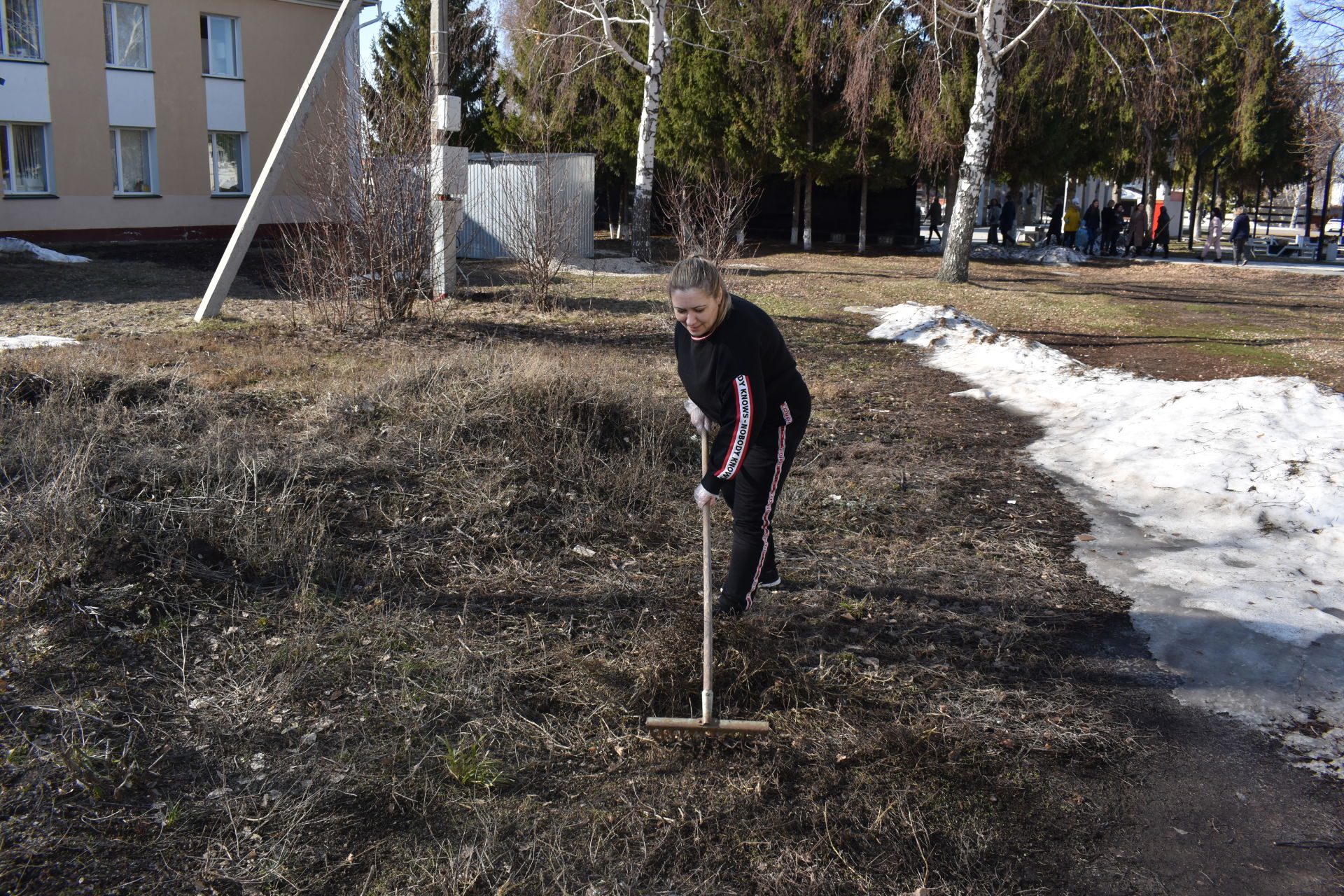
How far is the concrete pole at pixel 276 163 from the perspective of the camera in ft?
37.7

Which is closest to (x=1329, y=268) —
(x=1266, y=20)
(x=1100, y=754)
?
(x=1266, y=20)

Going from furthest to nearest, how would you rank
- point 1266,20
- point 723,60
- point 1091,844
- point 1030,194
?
point 1030,194 → point 1266,20 → point 723,60 → point 1091,844

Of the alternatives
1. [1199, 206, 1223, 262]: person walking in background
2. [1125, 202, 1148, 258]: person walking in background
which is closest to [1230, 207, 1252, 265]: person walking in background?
[1199, 206, 1223, 262]: person walking in background

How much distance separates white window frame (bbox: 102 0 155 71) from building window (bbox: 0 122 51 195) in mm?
2245

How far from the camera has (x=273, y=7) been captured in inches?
964

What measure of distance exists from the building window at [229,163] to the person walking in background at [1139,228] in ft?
75.0

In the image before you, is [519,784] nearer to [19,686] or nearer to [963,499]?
[19,686]

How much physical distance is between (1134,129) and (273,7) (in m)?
21.3

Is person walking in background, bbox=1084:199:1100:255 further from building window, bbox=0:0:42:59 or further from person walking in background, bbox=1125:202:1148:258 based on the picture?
building window, bbox=0:0:42:59

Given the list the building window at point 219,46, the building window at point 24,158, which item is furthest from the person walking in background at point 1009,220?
the building window at point 24,158

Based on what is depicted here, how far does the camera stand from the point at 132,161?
23.0 meters

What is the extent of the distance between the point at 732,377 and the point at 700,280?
36 centimetres

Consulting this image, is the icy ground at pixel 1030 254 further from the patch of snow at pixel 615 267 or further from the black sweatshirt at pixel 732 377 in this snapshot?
the black sweatshirt at pixel 732 377

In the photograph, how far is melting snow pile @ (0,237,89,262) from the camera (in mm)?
18156
